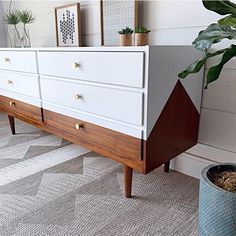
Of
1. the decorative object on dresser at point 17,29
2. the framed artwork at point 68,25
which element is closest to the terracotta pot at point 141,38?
the framed artwork at point 68,25

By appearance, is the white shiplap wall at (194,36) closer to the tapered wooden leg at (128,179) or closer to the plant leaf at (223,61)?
the tapered wooden leg at (128,179)

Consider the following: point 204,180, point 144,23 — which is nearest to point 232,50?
point 204,180

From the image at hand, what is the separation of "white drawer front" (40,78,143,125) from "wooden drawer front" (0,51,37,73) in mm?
154

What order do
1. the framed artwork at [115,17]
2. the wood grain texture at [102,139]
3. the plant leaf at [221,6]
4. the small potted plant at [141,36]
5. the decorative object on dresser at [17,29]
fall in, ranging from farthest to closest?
the decorative object on dresser at [17,29]
the framed artwork at [115,17]
the small potted plant at [141,36]
the wood grain texture at [102,139]
the plant leaf at [221,6]

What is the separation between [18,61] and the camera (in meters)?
1.71

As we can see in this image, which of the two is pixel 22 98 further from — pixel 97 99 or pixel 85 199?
pixel 85 199

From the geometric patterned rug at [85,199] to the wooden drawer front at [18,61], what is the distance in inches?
24.9

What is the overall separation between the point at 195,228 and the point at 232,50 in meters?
0.77

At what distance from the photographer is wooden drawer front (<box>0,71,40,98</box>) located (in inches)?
64.2

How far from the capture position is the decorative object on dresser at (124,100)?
1.03 metres

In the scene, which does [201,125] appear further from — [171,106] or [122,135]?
[122,135]

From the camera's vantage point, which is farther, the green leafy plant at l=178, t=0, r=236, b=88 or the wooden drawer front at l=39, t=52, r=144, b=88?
the wooden drawer front at l=39, t=52, r=144, b=88

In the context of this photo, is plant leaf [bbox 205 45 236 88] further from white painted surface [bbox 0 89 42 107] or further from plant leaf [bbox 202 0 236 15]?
white painted surface [bbox 0 89 42 107]

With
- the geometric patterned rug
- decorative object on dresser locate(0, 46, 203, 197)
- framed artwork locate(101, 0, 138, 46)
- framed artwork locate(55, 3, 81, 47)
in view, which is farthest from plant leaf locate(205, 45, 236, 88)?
framed artwork locate(55, 3, 81, 47)
